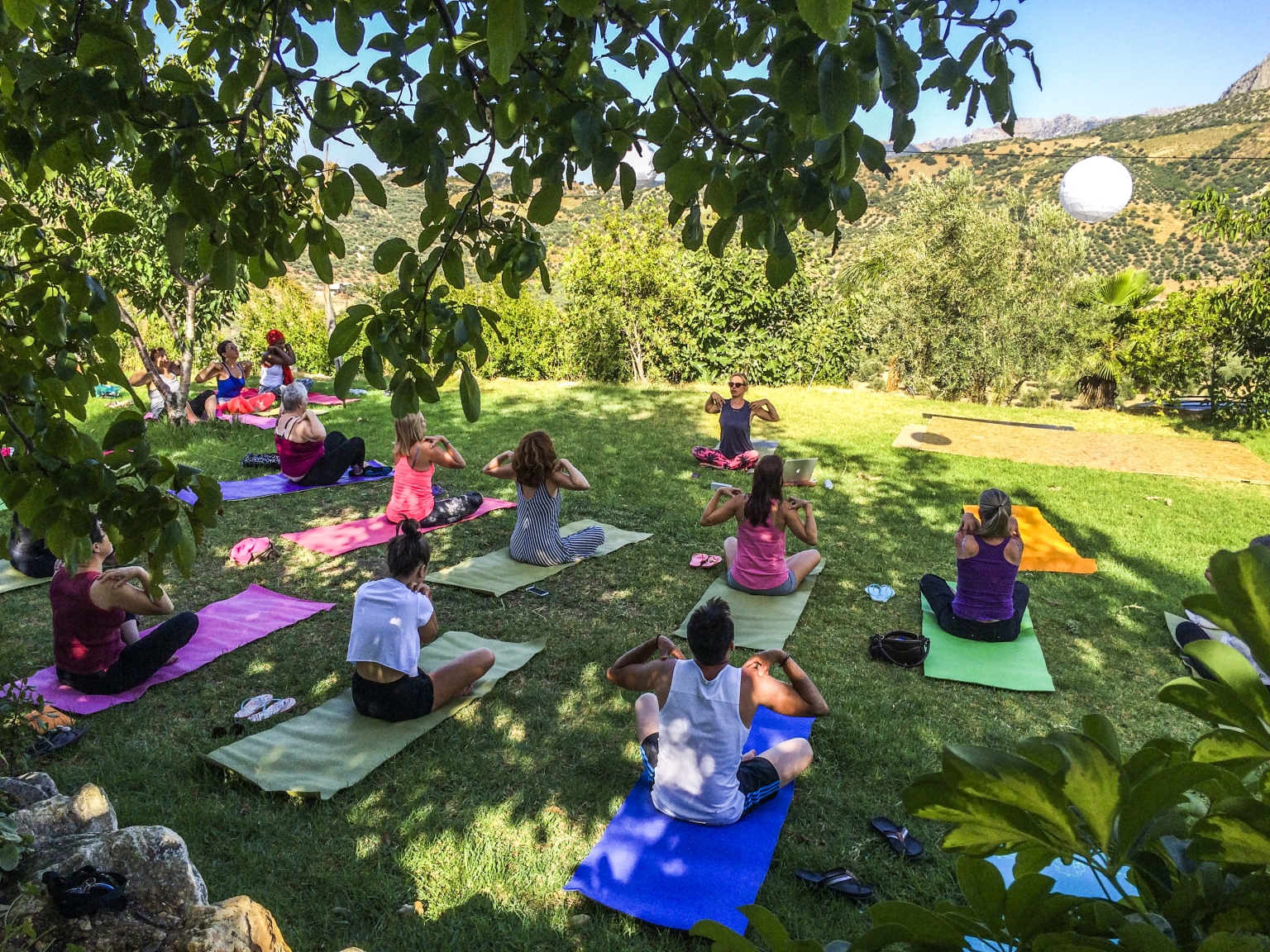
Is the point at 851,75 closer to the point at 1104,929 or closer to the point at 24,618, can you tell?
the point at 1104,929

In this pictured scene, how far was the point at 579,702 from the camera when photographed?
4477 millimetres

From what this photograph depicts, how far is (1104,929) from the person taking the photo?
1.90 feet

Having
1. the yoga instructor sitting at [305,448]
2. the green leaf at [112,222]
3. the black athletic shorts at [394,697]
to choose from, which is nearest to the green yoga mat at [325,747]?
the black athletic shorts at [394,697]

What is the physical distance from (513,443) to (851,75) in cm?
929

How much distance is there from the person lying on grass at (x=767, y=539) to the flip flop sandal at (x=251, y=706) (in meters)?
3.30

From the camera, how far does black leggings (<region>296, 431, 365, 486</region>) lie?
8383 millimetres

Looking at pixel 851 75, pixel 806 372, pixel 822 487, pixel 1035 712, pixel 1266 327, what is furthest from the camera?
pixel 806 372

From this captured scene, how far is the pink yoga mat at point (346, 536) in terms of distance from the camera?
6.76m

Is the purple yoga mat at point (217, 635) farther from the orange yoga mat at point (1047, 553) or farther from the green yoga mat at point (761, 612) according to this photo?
the orange yoga mat at point (1047, 553)

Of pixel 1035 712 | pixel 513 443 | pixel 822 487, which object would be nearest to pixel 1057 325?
pixel 822 487

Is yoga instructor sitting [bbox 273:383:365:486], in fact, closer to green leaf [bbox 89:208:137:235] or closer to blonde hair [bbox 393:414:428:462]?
blonde hair [bbox 393:414:428:462]

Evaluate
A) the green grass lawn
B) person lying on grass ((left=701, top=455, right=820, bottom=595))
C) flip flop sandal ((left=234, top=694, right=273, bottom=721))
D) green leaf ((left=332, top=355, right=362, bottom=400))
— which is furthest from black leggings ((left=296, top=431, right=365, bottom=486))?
green leaf ((left=332, top=355, right=362, bottom=400))

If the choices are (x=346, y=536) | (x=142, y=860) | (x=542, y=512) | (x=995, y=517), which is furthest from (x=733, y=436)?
(x=142, y=860)

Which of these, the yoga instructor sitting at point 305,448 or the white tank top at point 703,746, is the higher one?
the yoga instructor sitting at point 305,448
